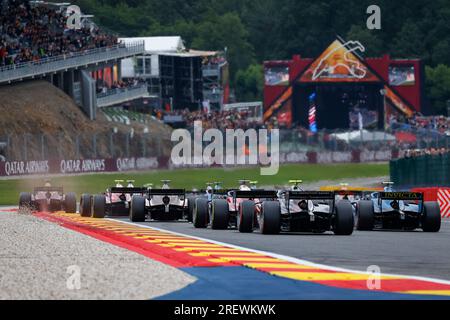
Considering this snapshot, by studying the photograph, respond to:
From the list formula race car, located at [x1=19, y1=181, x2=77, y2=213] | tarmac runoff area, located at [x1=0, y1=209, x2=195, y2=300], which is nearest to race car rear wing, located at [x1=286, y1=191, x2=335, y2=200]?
tarmac runoff area, located at [x1=0, y1=209, x2=195, y2=300]

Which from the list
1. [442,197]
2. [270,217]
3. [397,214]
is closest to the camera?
[270,217]

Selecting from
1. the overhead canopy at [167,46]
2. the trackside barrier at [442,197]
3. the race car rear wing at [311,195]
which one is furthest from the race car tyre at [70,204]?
the overhead canopy at [167,46]

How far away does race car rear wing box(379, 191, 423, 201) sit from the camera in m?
25.7

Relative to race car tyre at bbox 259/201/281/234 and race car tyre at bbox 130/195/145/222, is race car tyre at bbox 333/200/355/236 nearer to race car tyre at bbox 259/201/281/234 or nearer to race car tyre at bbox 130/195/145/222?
race car tyre at bbox 259/201/281/234

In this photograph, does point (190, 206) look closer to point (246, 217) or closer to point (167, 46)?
point (246, 217)

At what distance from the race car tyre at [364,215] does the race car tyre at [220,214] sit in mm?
2708

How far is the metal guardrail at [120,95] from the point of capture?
3169 inches

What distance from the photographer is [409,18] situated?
136 metres

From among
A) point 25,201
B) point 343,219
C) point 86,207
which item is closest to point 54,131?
point 25,201

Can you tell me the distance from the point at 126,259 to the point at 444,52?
119 m

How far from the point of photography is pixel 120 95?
83.6 meters

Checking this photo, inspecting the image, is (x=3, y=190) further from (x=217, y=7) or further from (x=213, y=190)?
(x=217, y=7)

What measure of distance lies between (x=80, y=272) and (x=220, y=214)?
11632 millimetres
